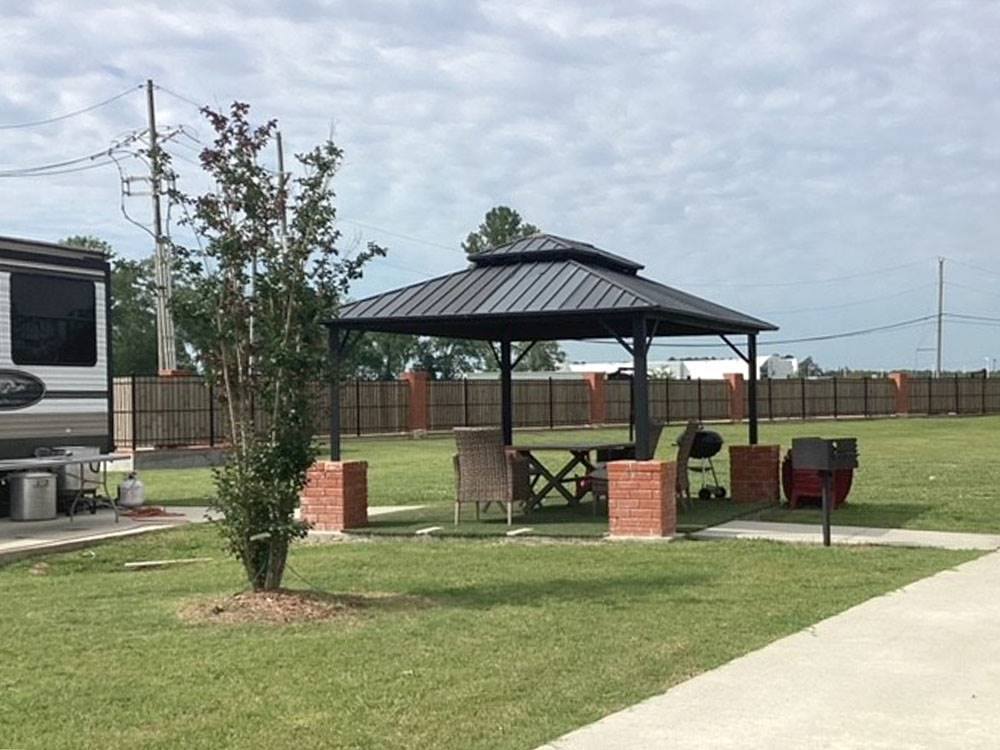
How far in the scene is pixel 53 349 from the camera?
49.8ft

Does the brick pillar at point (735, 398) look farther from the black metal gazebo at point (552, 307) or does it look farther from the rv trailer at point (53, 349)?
the rv trailer at point (53, 349)

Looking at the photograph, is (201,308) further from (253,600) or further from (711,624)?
(711,624)

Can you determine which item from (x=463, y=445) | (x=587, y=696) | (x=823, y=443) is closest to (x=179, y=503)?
(x=463, y=445)

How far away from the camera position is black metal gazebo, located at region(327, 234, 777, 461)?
1222 centimetres

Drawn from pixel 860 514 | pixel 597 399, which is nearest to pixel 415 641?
pixel 860 514

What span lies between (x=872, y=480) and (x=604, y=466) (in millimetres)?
7384

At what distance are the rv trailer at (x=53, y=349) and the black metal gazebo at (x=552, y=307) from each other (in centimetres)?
397

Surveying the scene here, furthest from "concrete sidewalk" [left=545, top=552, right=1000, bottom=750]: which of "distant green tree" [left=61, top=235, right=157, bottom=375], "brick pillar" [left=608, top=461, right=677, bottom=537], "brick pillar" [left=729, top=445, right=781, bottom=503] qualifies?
"distant green tree" [left=61, top=235, right=157, bottom=375]

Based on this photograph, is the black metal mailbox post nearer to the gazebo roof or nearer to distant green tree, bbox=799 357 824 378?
the gazebo roof

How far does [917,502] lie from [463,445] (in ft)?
20.8

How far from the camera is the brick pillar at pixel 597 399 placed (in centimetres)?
4591

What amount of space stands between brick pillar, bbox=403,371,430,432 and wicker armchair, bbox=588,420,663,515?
24818 mm

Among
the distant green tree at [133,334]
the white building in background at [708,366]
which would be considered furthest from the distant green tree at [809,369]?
the distant green tree at [133,334]

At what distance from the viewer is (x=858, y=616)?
7.93 m
